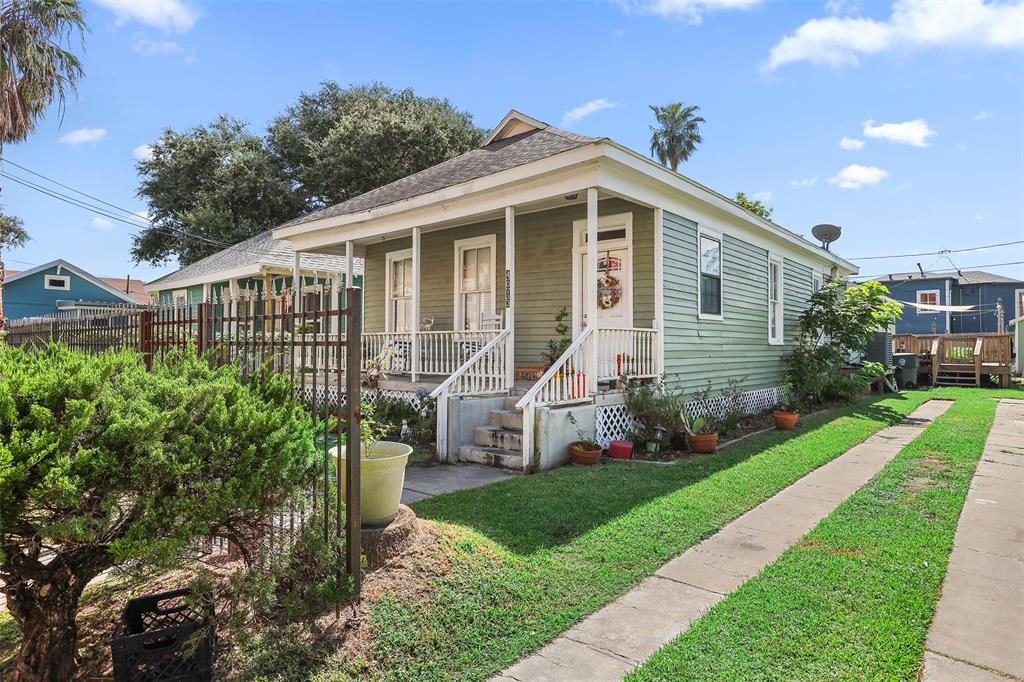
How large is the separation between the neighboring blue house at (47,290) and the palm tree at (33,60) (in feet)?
46.8

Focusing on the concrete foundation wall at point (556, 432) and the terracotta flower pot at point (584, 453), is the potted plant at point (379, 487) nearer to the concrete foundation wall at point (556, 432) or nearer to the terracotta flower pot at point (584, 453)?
the concrete foundation wall at point (556, 432)

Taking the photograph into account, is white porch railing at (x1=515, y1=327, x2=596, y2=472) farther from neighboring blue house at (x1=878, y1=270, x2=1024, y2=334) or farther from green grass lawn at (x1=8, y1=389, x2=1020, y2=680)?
neighboring blue house at (x1=878, y1=270, x2=1024, y2=334)

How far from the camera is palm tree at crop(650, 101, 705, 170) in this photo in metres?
30.5

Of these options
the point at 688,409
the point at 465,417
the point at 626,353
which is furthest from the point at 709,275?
the point at 465,417

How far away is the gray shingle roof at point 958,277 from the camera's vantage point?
104 ft

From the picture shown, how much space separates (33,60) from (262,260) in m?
6.58

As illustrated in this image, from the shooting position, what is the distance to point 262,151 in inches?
1182

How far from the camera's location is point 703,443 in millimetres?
7578

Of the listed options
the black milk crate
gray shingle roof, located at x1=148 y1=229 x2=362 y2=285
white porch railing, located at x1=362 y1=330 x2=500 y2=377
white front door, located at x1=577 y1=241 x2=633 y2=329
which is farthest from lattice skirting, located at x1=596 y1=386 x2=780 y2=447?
gray shingle roof, located at x1=148 y1=229 x2=362 y2=285

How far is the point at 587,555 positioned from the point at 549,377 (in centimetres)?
328

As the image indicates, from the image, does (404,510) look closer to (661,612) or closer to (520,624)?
(520,624)

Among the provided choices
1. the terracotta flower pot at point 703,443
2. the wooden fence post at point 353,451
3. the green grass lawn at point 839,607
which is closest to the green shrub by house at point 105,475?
the wooden fence post at point 353,451

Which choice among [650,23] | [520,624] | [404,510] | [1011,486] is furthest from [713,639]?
[650,23]

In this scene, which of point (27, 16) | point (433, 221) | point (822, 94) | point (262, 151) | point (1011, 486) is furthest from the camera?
point (262, 151)
